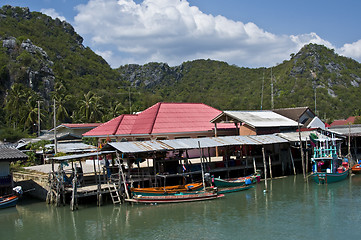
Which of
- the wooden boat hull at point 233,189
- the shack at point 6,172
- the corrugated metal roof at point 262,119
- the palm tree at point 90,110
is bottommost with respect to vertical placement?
the wooden boat hull at point 233,189

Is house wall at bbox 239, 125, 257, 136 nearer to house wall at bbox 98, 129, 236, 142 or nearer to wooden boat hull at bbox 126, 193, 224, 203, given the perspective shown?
house wall at bbox 98, 129, 236, 142

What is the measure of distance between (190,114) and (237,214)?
2158 centimetres

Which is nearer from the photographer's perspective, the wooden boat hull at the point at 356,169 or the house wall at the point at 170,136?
the wooden boat hull at the point at 356,169

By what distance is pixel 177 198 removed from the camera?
78.0 ft

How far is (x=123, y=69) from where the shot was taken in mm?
129625

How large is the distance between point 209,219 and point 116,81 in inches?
3211

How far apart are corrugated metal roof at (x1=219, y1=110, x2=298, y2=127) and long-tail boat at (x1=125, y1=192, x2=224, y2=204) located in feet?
39.6

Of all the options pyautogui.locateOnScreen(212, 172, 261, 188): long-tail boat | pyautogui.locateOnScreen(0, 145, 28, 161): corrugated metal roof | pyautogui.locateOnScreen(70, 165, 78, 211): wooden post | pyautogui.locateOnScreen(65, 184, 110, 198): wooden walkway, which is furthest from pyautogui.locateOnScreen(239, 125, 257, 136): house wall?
pyautogui.locateOnScreen(0, 145, 28, 161): corrugated metal roof

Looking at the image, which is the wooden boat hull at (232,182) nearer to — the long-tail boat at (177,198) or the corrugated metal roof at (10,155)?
the long-tail boat at (177,198)

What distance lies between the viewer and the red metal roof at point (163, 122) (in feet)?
124

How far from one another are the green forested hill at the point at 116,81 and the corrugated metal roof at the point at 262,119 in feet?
94.2

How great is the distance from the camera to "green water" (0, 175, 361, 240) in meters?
18.1

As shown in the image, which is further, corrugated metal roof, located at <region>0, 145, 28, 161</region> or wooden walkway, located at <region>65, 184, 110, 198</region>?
corrugated metal roof, located at <region>0, 145, 28, 161</region>

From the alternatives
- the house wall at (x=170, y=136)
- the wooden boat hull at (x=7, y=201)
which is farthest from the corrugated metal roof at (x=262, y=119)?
the wooden boat hull at (x=7, y=201)
